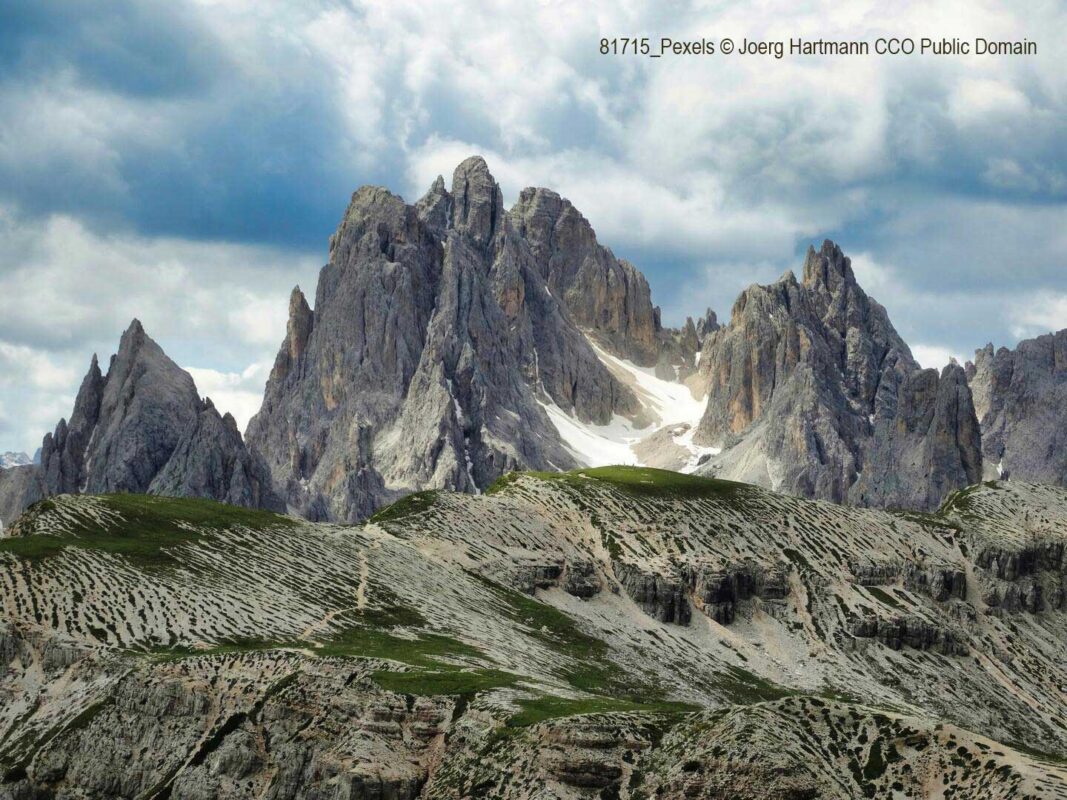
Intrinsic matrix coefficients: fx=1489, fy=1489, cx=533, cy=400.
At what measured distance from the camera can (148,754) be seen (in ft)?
348

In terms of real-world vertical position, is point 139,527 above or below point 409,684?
above

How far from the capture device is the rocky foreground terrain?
272 ft

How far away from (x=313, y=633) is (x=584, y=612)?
61900 mm

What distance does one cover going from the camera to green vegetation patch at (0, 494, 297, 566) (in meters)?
142

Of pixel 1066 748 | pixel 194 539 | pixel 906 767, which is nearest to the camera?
pixel 906 767

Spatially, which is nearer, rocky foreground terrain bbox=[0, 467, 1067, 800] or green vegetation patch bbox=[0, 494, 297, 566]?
rocky foreground terrain bbox=[0, 467, 1067, 800]

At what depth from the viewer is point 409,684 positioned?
102 m

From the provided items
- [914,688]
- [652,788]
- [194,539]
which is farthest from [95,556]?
[914,688]

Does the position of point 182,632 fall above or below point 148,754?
above

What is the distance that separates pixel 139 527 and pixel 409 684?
204 ft

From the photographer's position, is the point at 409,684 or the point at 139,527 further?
the point at 139,527

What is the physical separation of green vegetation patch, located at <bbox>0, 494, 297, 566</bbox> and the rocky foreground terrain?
1.42ft

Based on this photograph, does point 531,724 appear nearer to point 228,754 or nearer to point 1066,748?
point 228,754

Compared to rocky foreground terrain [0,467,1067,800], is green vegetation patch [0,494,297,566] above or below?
above
